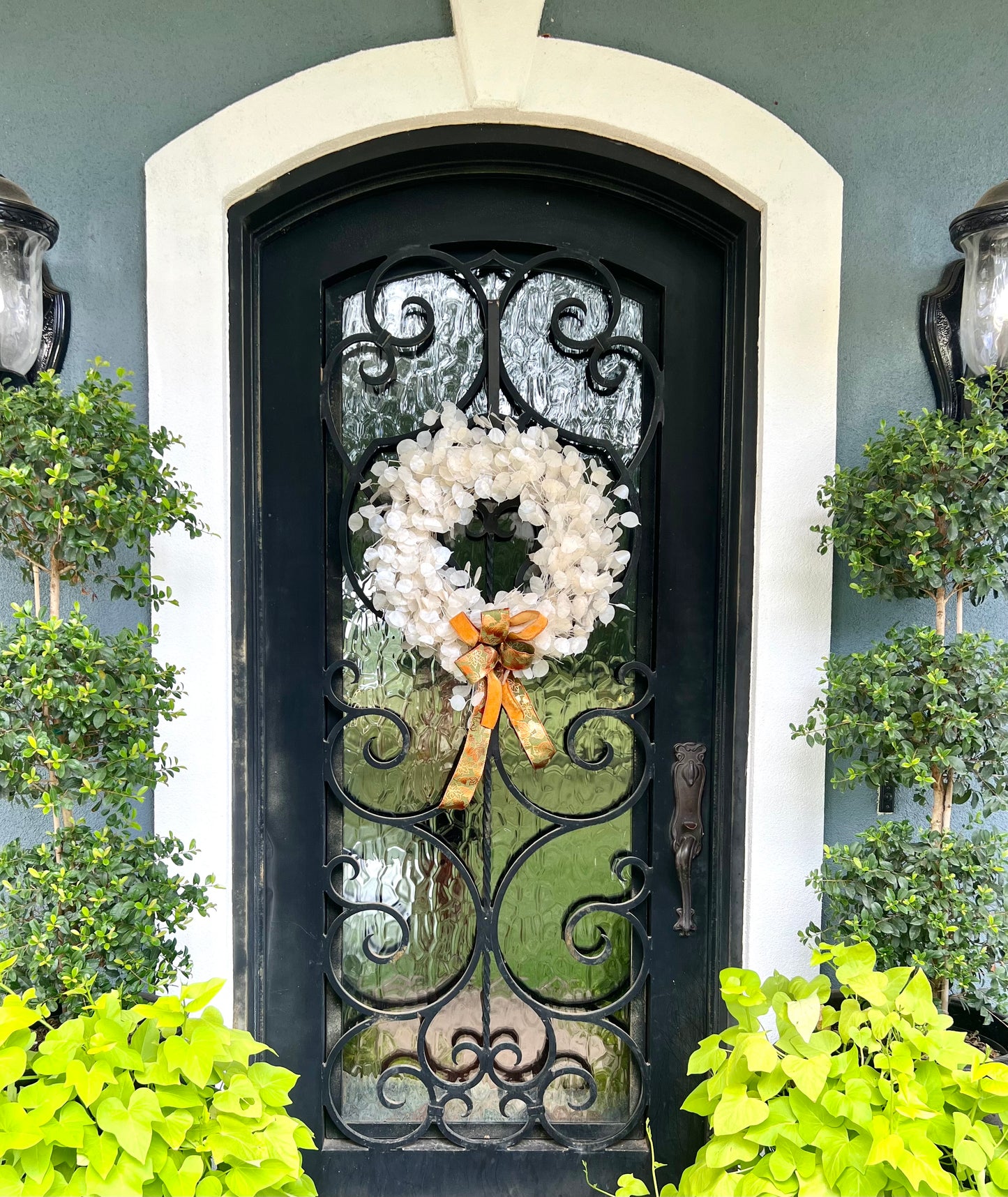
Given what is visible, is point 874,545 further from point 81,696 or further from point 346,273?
point 81,696

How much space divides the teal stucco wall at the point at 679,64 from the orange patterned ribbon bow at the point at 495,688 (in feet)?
2.39

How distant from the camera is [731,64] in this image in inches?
63.8

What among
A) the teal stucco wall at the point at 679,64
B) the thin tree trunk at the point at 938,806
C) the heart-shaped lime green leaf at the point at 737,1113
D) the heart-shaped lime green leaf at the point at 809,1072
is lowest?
the heart-shaped lime green leaf at the point at 737,1113

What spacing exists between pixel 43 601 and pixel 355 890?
0.92m

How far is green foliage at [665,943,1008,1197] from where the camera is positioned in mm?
1208

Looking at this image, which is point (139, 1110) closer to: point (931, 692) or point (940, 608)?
point (931, 692)

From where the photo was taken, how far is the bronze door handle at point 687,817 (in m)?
1.75

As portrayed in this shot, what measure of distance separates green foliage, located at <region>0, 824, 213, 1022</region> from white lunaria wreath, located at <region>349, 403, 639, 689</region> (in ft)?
2.14

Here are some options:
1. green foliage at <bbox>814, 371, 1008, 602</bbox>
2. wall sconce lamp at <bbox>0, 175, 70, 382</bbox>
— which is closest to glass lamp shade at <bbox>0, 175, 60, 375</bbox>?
wall sconce lamp at <bbox>0, 175, 70, 382</bbox>

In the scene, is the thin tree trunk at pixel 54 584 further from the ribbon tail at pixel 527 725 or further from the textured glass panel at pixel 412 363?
the ribbon tail at pixel 527 725

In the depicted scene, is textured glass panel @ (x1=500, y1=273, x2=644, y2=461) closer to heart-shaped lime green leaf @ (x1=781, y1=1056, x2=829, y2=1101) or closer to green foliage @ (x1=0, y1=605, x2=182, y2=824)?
green foliage @ (x1=0, y1=605, x2=182, y2=824)

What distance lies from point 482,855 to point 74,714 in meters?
0.91

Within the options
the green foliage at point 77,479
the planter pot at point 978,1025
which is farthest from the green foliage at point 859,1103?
the green foliage at point 77,479

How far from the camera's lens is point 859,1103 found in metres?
1.23
